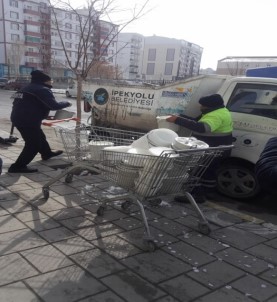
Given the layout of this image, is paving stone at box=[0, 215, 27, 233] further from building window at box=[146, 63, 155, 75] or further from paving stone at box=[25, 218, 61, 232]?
building window at box=[146, 63, 155, 75]

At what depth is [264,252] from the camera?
345 centimetres

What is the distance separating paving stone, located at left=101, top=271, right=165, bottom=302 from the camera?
8.37 ft

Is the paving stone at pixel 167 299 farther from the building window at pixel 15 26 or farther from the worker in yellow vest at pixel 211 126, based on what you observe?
the building window at pixel 15 26

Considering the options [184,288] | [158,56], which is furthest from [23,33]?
[184,288]

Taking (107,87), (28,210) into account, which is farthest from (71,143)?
(107,87)

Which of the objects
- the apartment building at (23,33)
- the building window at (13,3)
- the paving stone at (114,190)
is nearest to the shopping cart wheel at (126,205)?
the paving stone at (114,190)

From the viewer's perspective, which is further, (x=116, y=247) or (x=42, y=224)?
(x=42, y=224)

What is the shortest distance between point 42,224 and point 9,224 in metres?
0.35

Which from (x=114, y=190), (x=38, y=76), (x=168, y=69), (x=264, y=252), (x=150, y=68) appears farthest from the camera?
(x=150, y=68)

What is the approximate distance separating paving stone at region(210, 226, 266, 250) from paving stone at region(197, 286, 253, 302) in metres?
0.87

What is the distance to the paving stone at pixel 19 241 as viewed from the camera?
3.11 m

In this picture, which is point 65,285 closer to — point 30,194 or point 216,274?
point 216,274

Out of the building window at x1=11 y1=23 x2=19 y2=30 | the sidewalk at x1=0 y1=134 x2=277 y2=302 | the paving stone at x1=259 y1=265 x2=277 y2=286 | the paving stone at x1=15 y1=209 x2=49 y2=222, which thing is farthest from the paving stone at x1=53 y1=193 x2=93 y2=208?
the building window at x1=11 y1=23 x2=19 y2=30

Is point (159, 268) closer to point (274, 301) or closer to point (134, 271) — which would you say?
point (134, 271)
